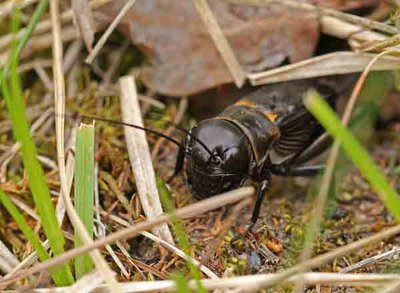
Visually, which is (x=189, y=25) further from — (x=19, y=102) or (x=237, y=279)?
(x=237, y=279)

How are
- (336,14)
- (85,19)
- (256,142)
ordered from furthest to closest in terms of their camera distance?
(336,14) → (85,19) → (256,142)

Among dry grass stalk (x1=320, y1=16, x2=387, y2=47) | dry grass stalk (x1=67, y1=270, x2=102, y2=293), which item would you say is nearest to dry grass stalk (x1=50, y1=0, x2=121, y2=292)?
dry grass stalk (x1=67, y1=270, x2=102, y2=293)

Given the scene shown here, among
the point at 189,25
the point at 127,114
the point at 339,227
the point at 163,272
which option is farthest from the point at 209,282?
the point at 189,25

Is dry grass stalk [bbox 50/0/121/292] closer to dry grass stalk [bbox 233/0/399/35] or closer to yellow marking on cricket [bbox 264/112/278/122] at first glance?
dry grass stalk [bbox 233/0/399/35]

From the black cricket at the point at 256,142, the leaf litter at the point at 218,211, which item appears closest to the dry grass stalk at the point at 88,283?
Answer: the leaf litter at the point at 218,211

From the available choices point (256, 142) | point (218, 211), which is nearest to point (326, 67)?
point (256, 142)

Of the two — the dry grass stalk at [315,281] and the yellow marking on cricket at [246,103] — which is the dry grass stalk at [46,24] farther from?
the dry grass stalk at [315,281]

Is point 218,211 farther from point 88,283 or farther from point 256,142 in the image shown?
point 88,283
